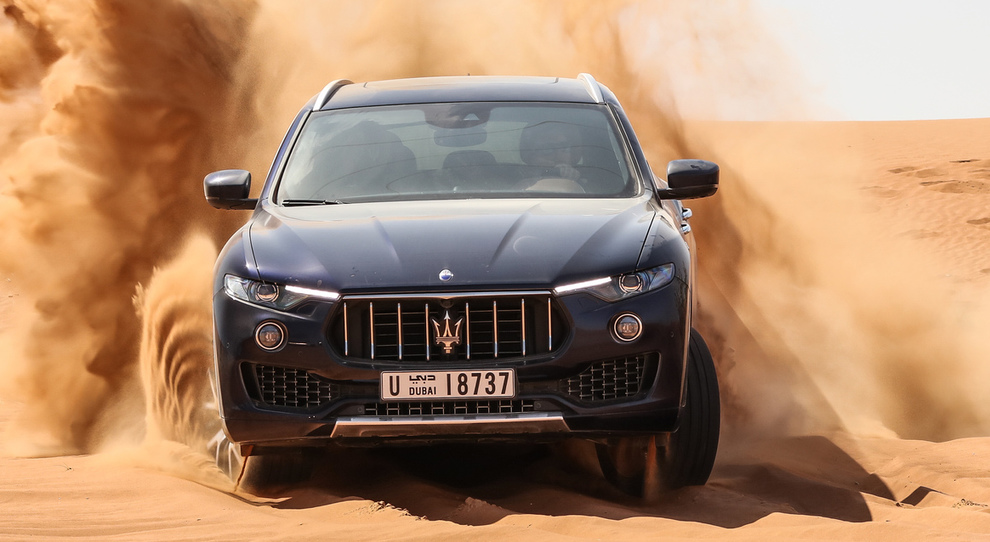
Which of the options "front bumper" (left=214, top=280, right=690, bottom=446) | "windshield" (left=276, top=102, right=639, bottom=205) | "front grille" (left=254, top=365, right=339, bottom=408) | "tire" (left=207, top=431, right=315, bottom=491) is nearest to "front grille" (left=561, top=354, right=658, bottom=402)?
"front bumper" (left=214, top=280, right=690, bottom=446)

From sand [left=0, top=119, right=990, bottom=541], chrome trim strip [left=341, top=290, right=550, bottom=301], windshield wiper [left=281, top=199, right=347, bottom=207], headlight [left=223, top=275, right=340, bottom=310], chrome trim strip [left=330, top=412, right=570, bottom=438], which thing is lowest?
sand [left=0, top=119, right=990, bottom=541]

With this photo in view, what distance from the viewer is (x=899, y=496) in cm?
548

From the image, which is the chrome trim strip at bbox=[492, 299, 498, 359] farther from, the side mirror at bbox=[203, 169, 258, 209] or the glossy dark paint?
the side mirror at bbox=[203, 169, 258, 209]

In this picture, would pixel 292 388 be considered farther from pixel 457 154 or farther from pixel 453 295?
pixel 457 154

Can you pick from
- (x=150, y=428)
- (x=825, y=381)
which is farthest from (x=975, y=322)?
(x=150, y=428)

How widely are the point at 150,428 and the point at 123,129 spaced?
2.91 meters

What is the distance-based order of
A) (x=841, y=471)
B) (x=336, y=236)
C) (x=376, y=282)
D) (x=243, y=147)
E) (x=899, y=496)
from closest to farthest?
(x=376, y=282)
(x=336, y=236)
(x=899, y=496)
(x=841, y=471)
(x=243, y=147)

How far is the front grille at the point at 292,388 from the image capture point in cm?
428

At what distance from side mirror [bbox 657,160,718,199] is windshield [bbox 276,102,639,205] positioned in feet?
0.55

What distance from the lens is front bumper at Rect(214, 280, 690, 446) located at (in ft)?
13.8

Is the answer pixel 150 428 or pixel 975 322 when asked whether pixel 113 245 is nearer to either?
pixel 150 428

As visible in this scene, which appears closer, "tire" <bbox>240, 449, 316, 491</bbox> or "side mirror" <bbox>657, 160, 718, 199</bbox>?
"tire" <bbox>240, 449, 316, 491</bbox>

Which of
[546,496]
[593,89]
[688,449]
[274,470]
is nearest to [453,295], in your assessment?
[546,496]

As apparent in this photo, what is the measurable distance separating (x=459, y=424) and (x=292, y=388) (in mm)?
622
